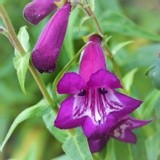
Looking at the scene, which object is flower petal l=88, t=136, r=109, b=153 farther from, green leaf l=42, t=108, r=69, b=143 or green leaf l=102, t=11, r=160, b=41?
green leaf l=102, t=11, r=160, b=41

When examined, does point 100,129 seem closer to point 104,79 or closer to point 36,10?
point 104,79

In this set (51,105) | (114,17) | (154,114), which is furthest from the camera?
(114,17)

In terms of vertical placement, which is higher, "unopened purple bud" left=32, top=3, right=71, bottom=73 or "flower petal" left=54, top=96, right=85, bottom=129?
"unopened purple bud" left=32, top=3, right=71, bottom=73

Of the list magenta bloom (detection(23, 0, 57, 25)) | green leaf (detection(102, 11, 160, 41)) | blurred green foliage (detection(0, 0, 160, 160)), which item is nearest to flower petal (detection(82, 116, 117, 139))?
blurred green foliage (detection(0, 0, 160, 160))

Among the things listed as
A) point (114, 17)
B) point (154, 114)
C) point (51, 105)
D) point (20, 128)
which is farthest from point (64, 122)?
point (20, 128)

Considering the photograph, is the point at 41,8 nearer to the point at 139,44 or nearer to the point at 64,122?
the point at 64,122

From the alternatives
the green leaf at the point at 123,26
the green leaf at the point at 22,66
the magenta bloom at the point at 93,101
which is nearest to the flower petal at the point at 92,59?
the magenta bloom at the point at 93,101

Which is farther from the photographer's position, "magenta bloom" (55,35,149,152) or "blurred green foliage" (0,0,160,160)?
"blurred green foliage" (0,0,160,160)

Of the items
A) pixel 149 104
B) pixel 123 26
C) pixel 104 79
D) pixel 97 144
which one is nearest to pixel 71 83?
pixel 104 79
